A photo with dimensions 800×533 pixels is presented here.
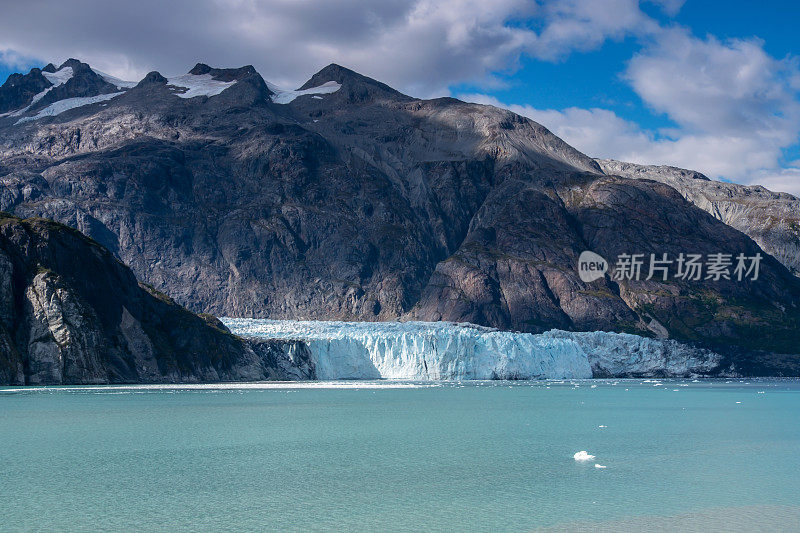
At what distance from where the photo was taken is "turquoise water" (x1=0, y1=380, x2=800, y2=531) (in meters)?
22.1

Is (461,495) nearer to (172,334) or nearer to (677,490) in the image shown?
(677,490)

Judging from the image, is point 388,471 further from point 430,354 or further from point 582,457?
point 430,354

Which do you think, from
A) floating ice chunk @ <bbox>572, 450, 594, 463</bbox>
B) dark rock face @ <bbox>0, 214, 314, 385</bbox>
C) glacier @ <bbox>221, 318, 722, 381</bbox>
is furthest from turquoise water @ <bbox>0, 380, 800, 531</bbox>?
glacier @ <bbox>221, 318, 722, 381</bbox>

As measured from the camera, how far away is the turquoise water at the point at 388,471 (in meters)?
22.1

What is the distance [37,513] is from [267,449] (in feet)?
45.2

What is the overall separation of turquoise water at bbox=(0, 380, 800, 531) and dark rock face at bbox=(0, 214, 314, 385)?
32559 millimetres

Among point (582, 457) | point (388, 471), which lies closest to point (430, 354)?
point (582, 457)

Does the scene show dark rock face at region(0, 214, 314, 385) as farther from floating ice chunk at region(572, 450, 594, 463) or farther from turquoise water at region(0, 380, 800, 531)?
floating ice chunk at region(572, 450, 594, 463)

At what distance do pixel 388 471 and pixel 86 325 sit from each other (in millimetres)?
67817

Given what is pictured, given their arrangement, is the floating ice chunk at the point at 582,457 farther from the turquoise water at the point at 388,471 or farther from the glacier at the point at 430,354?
the glacier at the point at 430,354

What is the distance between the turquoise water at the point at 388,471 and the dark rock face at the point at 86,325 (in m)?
32.6

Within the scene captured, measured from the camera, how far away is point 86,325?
3511 inches

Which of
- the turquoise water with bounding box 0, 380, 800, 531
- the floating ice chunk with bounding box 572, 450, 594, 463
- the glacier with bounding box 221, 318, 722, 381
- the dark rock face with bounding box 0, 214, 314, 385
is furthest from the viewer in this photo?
the glacier with bounding box 221, 318, 722, 381

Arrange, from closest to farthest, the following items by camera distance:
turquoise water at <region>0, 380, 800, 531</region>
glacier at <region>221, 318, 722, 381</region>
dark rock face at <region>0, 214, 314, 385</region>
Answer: turquoise water at <region>0, 380, 800, 531</region>, dark rock face at <region>0, 214, 314, 385</region>, glacier at <region>221, 318, 722, 381</region>
